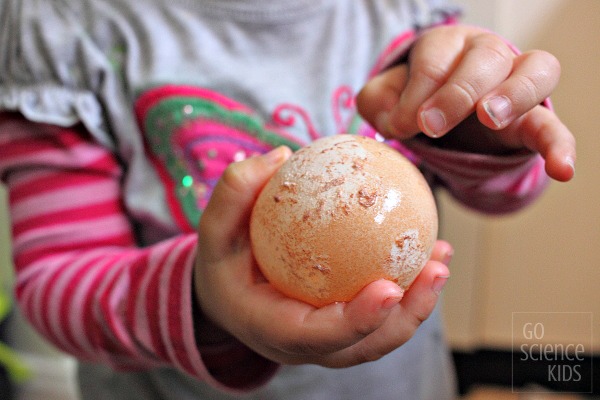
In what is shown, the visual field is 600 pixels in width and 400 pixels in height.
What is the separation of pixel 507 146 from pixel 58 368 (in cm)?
125

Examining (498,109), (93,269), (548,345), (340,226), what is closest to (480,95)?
(498,109)

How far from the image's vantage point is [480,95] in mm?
356

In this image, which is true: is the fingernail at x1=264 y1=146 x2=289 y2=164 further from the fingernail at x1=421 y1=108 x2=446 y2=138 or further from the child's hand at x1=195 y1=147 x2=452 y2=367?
the fingernail at x1=421 y1=108 x2=446 y2=138

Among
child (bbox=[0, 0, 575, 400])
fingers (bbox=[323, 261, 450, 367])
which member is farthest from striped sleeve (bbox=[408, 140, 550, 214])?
fingers (bbox=[323, 261, 450, 367])

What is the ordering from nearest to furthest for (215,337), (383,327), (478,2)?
(383,327)
(215,337)
(478,2)

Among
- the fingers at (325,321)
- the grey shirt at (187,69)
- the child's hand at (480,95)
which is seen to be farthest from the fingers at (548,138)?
the grey shirt at (187,69)

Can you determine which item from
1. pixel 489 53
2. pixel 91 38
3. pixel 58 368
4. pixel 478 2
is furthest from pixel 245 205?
pixel 58 368

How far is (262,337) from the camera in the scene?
37cm

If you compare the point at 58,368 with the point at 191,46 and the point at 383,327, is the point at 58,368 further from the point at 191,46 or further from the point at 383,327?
the point at 383,327

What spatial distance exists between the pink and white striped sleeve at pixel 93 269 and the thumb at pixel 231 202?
7 centimetres

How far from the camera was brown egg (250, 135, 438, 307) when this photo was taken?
0.35 metres

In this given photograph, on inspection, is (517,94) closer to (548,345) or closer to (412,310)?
(412,310)

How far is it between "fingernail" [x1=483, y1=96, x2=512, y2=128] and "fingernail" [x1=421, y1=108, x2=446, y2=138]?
30mm

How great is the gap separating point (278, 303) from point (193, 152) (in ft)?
0.84
